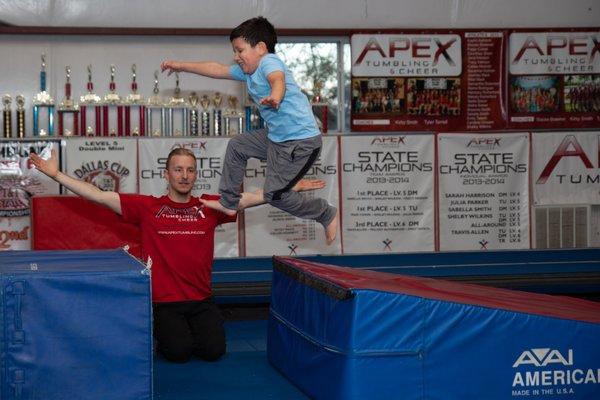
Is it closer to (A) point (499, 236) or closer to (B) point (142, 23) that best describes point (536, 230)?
(A) point (499, 236)

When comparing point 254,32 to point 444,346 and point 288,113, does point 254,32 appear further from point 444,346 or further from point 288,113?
point 444,346

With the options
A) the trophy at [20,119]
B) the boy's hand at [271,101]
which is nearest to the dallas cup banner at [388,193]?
the trophy at [20,119]

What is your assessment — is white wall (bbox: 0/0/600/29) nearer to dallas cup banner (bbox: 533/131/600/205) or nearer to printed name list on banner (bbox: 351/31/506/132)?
printed name list on banner (bbox: 351/31/506/132)

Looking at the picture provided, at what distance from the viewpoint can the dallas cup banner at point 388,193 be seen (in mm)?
8969

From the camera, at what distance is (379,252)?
29.4 feet

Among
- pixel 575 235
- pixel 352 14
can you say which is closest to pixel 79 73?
pixel 352 14

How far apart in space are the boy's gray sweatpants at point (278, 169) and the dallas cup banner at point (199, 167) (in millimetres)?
3000

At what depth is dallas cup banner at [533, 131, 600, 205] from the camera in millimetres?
9258

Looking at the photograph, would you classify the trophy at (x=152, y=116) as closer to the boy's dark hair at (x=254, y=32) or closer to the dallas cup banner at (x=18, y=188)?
the dallas cup banner at (x=18, y=188)

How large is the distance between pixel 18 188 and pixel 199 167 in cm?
161

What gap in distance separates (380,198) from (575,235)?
1969mm

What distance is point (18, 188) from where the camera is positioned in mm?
8453

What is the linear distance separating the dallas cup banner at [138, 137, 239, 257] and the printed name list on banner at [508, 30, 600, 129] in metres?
2.97

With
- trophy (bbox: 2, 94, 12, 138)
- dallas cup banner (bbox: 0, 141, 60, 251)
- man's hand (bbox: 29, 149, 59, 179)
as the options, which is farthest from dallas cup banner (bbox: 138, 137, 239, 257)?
man's hand (bbox: 29, 149, 59, 179)
